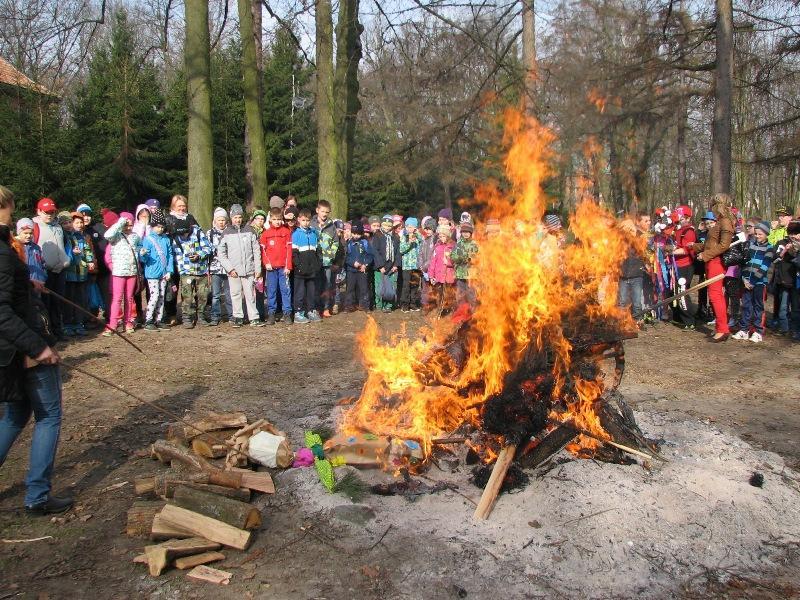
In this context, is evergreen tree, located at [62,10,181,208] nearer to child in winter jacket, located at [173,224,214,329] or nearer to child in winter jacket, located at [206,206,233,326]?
child in winter jacket, located at [206,206,233,326]

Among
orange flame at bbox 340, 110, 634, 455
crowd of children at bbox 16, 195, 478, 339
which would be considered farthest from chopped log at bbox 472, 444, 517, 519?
crowd of children at bbox 16, 195, 478, 339

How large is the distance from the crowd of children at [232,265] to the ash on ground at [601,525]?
16.0ft

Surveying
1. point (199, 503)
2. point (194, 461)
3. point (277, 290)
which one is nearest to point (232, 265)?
point (277, 290)

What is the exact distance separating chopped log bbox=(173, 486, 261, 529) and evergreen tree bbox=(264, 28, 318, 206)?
78.2ft

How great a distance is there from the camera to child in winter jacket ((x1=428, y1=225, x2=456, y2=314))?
487 inches

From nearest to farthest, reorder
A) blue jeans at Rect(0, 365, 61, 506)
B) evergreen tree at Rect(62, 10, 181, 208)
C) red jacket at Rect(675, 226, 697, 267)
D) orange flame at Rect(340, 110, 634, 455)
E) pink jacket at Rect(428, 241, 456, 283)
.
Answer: blue jeans at Rect(0, 365, 61, 506) → orange flame at Rect(340, 110, 634, 455) → red jacket at Rect(675, 226, 697, 267) → pink jacket at Rect(428, 241, 456, 283) → evergreen tree at Rect(62, 10, 181, 208)

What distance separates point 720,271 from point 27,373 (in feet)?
32.9

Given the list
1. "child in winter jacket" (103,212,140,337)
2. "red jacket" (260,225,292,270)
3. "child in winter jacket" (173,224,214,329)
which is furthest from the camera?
"red jacket" (260,225,292,270)

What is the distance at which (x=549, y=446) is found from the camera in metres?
4.46

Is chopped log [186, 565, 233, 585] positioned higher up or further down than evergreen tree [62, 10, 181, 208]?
further down

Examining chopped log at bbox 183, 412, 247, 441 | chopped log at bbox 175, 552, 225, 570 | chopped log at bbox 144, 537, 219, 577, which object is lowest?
chopped log at bbox 175, 552, 225, 570

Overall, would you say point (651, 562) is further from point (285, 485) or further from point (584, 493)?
point (285, 485)

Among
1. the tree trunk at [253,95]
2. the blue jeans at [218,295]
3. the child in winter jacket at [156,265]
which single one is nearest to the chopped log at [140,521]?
the child in winter jacket at [156,265]

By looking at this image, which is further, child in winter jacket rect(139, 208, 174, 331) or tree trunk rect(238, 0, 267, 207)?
tree trunk rect(238, 0, 267, 207)
